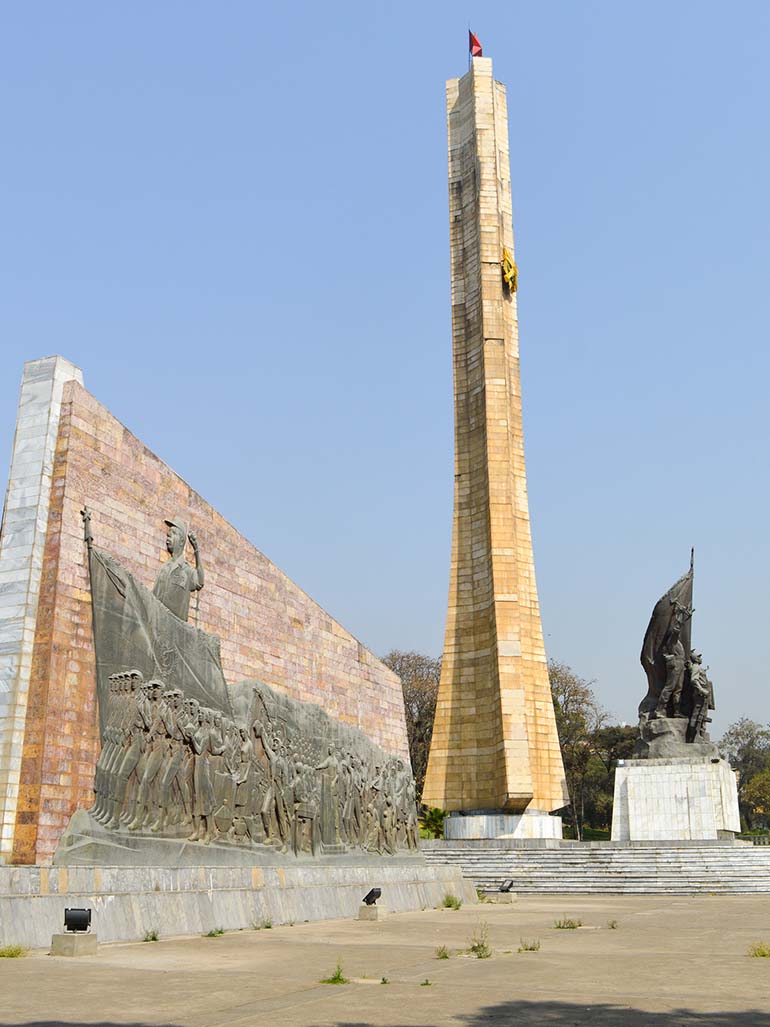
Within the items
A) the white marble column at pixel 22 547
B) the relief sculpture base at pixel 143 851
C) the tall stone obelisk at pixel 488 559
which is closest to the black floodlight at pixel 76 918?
the relief sculpture base at pixel 143 851

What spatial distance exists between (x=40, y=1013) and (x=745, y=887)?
13930mm

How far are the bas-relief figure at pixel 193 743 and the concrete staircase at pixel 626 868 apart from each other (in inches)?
208

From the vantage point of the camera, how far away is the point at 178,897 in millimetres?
8906

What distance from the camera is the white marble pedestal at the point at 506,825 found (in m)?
22.8

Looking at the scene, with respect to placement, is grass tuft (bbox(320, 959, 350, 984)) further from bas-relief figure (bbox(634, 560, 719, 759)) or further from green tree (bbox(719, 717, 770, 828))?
green tree (bbox(719, 717, 770, 828))

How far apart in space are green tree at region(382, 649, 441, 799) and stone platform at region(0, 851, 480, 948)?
23.0m

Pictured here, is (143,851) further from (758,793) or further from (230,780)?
(758,793)

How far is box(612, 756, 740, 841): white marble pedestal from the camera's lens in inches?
805

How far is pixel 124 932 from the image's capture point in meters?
8.19

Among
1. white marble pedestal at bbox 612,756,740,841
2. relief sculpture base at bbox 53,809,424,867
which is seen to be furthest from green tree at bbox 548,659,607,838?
relief sculpture base at bbox 53,809,424,867

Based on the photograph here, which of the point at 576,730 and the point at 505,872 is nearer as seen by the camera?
the point at 505,872

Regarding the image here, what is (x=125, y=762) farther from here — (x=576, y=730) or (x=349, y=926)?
(x=576, y=730)

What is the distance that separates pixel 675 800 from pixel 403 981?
15.8m

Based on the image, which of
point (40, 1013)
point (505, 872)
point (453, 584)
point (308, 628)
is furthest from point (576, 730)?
point (40, 1013)
